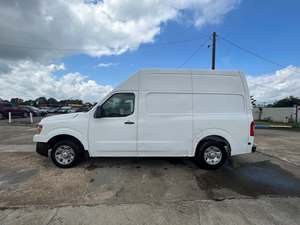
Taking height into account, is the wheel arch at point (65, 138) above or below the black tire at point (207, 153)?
above

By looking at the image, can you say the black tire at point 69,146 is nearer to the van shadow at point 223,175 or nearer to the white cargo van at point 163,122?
the white cargo van at point 163,122

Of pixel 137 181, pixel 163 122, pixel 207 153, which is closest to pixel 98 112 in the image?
pixel 163 122

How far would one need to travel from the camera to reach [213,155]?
415 centimetres

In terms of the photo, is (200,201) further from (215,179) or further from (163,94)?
(163,94)

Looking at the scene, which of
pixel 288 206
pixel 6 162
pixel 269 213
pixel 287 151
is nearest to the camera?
pixel 269 213

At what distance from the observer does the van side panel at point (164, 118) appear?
4.02 m

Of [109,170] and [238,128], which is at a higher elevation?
[238,128]

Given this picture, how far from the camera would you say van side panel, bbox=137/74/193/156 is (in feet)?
13.2

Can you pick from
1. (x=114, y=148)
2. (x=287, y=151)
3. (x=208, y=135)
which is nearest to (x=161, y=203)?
(x=114, y=148)

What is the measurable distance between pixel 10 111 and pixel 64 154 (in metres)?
18.3

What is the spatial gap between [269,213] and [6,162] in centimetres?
620

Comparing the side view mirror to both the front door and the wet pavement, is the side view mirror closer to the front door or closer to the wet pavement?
the front door

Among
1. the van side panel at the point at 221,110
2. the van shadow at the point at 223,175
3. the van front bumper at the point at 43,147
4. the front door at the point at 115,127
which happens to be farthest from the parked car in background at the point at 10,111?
the van side panel at the point at 221,110

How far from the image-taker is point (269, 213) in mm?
2463
